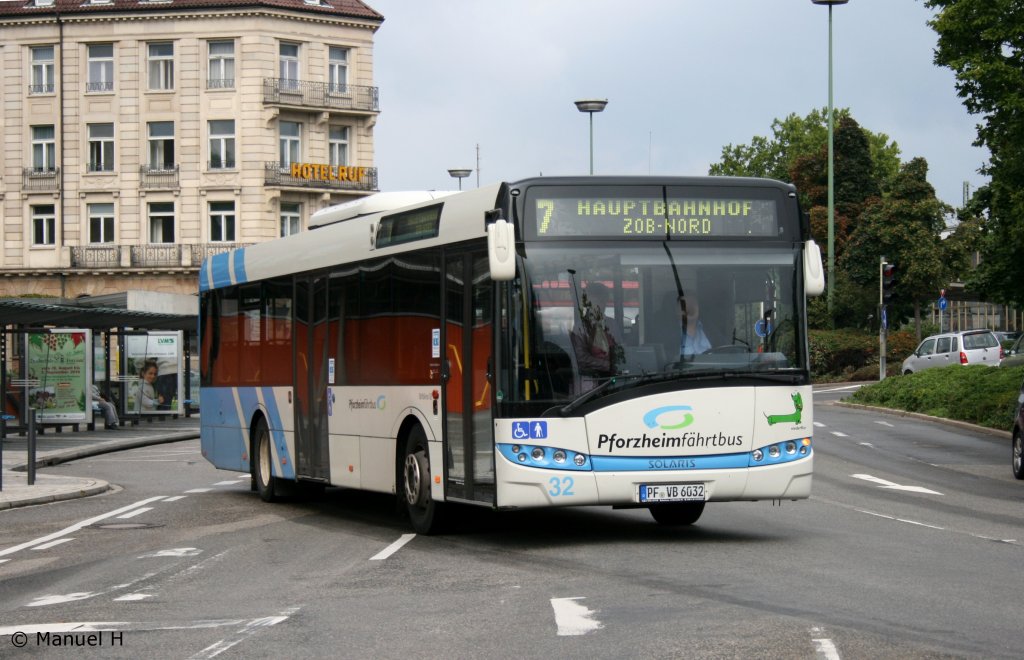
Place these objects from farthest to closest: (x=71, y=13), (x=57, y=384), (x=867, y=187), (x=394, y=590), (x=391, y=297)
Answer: (x=867, y=187) → (x=71, y=13) → (x=57, y=384) → (x=391, y=297) → (x=394, y=590)

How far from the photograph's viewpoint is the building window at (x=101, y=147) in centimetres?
7256

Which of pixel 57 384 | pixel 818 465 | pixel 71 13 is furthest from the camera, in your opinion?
pixel 71 13

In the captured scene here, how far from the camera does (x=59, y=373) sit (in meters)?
38.7

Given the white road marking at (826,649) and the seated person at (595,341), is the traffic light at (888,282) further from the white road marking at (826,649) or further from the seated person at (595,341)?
the white road marking at (826,649)

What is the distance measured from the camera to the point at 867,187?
8700 cm

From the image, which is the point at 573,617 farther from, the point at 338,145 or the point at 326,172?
the point at 338,145

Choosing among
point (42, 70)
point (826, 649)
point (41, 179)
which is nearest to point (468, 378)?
point (826, 649)

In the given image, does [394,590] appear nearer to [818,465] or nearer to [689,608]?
[689,608]

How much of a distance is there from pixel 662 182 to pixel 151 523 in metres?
6.78

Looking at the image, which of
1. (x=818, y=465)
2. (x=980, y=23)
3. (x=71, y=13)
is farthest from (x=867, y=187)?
(x=818, y=465)

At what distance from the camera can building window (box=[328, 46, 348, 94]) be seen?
7331 cm

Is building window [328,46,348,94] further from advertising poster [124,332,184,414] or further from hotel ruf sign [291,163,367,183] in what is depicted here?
advertising poster [124,332,184,414]

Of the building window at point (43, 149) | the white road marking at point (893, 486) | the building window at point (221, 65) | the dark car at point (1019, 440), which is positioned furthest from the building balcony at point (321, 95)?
the dark car at point (1019, 440)

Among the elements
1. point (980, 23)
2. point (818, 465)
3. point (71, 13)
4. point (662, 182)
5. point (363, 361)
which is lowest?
point (818, 465)
